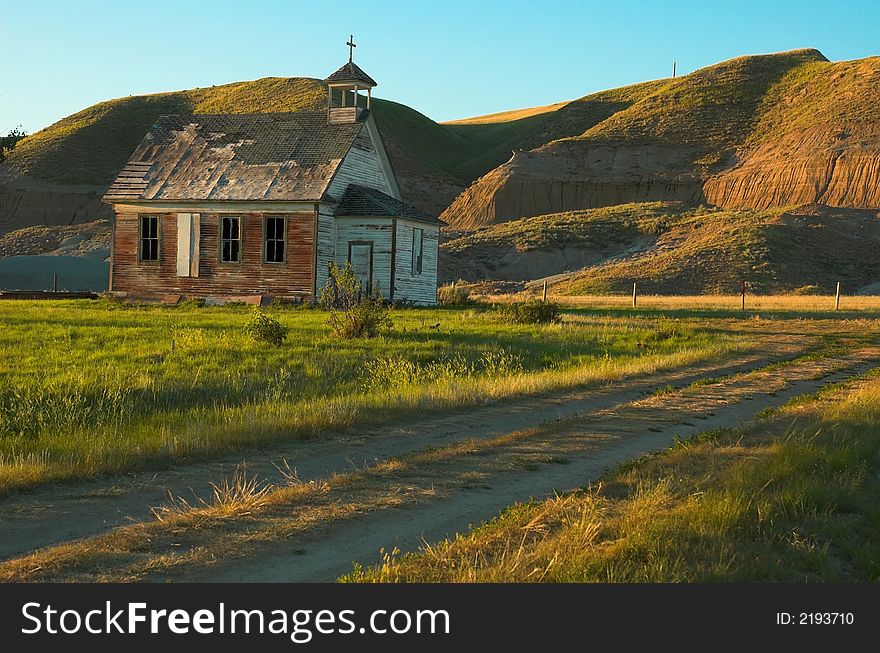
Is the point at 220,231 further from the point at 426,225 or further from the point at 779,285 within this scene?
the point at 779,285

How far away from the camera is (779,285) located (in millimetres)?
59969

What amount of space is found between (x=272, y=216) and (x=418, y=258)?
5.54 meters

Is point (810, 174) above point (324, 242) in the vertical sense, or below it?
above

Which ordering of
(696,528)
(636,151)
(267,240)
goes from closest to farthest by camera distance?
(696,528) < (267,240) < (636,151)

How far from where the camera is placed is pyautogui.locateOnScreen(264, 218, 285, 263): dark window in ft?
115

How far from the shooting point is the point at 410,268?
3612 cm

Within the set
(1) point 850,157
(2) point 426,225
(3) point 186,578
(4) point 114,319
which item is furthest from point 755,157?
(3) point 186,578

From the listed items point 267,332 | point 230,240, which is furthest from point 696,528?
point 230,240

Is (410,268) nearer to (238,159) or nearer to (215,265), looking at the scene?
(215,265)

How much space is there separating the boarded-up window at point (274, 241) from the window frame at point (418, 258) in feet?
15.3

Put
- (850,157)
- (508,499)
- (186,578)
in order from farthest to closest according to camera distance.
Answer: (850,157) < (508,499) < (186,578)

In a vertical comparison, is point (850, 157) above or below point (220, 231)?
above

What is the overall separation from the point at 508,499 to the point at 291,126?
3169cm

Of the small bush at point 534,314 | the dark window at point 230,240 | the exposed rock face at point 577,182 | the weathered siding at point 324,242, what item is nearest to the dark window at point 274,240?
the dark window at point 230,240
